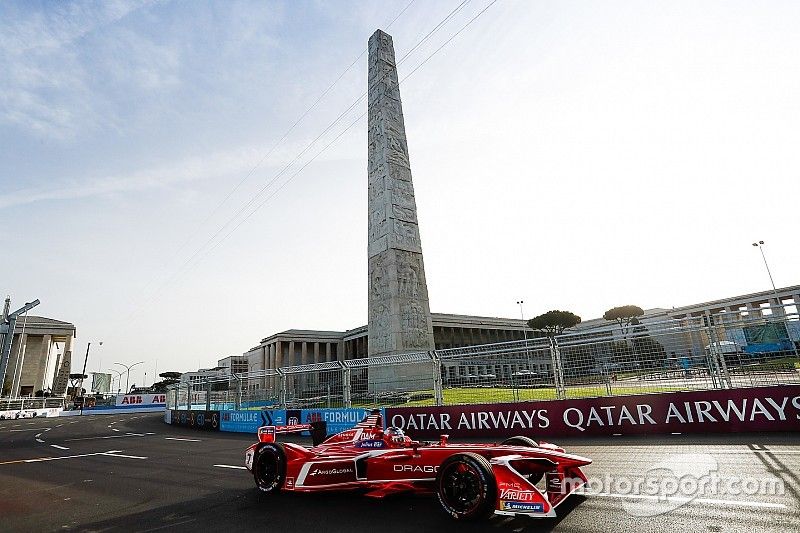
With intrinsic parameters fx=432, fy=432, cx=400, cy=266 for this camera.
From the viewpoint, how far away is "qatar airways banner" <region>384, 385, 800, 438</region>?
9.58 metres

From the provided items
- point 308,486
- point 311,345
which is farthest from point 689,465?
point 311,345

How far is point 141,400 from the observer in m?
57.1

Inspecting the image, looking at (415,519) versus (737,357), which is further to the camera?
(737,357)

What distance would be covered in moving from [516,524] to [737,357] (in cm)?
885

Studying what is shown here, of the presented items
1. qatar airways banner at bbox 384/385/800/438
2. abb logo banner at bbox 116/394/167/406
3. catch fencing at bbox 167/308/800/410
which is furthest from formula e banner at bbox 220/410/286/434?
abb logo banner at bbox 116/394/167/406

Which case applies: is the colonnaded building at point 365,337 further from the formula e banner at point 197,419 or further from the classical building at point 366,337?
the formula e banner at point 197,419

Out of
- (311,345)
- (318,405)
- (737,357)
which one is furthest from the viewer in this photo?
(311,345)

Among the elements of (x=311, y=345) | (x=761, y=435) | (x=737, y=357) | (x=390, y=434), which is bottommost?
(x=761, y=435)

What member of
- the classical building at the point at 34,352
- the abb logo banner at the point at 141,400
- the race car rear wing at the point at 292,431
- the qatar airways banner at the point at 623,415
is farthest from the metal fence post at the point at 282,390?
the classical building at the point at 34,352

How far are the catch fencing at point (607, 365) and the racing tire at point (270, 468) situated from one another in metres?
6.81

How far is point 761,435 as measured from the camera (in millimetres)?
9109

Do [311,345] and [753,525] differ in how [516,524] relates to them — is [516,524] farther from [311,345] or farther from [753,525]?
[311,345]
